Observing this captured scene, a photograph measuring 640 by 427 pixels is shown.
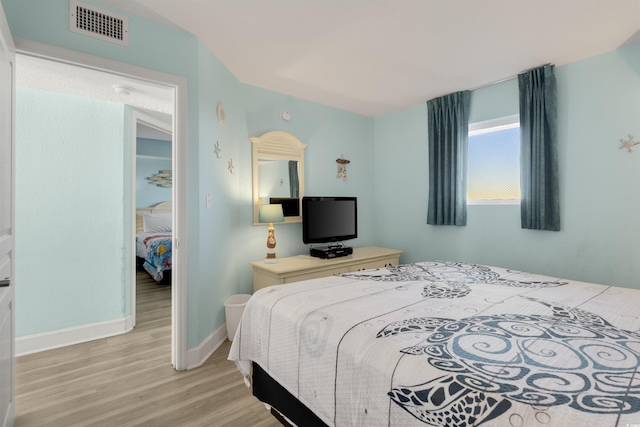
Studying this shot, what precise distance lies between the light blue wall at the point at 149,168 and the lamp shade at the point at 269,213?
14.0 ft

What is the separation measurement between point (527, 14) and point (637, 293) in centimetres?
181

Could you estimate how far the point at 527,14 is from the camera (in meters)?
2.02

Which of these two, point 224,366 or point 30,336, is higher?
point 30,336

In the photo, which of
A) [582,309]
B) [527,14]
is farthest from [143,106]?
[582,309]

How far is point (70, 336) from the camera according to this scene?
2736 mm

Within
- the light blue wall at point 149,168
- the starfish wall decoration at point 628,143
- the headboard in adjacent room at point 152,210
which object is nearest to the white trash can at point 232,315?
the starfish wall decoration at point 628,143

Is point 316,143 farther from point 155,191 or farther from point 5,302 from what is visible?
point 155,191

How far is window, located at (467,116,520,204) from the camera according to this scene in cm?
309

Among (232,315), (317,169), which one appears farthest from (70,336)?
(317,169)

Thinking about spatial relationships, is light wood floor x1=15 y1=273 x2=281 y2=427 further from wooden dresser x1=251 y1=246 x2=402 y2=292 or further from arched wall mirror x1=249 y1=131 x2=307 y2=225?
arched wall mirror x1=249 y1=131 x2=307 y2=225

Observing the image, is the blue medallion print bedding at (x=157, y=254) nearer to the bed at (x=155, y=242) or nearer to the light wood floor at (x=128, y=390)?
the bed at (x=155, y=242)

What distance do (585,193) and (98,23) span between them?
385cm

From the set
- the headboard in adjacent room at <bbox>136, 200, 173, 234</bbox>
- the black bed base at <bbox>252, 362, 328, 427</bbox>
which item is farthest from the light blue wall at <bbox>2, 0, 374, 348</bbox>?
the headboard in adjacent room at <bbox>136, 200, 173, 234</bbox>

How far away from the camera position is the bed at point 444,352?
0.77 m
